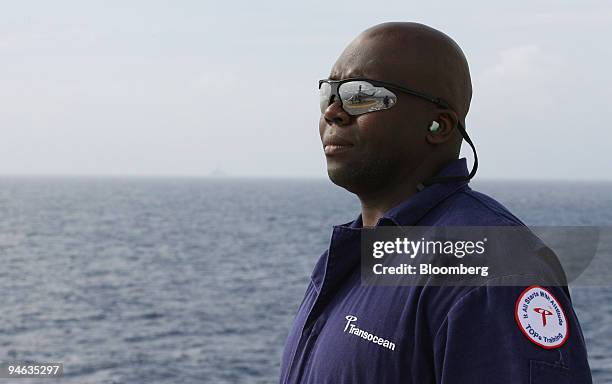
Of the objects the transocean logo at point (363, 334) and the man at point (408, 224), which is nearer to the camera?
the man at point (408, 224)

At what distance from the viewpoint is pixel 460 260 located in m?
2.71

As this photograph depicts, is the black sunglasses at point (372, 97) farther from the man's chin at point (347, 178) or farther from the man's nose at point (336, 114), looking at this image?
the man's chin at point (347, 178)

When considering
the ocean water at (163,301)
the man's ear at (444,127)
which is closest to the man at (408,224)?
the man's ear at (444,127)

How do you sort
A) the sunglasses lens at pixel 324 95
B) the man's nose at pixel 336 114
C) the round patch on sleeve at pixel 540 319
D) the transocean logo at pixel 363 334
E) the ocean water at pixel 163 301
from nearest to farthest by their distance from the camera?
the round patch on sleeve at pixel 540 319 → the transocean logo at pixel 363 334 → the man's nose at pixel 336 114 → the sunglasses lens at pixel 324 95 → the ocean water at pixel 163 301

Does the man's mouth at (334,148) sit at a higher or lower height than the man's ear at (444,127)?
lower

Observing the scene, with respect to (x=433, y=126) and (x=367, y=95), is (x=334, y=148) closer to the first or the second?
(x=367, y=95)

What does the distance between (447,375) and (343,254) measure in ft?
2.83

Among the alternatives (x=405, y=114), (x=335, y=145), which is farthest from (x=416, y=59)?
(x=335, y=145)

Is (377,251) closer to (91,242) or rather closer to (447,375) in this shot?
(447,375)

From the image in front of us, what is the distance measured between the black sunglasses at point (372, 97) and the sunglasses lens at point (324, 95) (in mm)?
108

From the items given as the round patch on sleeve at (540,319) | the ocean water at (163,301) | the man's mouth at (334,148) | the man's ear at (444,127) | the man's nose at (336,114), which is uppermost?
the man's nose at (336,114)

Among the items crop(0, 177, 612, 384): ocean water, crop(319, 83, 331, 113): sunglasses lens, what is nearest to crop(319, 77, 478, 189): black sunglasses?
crop(319, 83, 331, 113): sunglasses lens

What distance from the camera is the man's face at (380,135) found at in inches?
124

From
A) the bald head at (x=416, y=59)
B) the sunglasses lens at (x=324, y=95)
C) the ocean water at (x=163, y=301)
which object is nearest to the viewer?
the bald head at (x=416, y=59)
